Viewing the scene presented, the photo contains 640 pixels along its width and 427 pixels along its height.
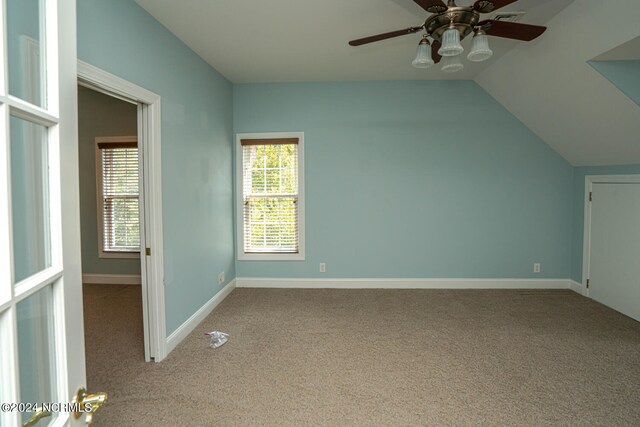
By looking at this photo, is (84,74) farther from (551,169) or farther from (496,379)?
(551,169)

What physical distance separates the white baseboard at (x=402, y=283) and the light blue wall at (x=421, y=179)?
0.28 feet

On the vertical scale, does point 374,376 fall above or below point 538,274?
below

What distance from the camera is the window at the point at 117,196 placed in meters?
4.92

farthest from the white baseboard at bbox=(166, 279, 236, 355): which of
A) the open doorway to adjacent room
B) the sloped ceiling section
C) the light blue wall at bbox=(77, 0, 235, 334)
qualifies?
the sloped ceiling section

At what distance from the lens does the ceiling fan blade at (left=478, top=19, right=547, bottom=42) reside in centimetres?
200

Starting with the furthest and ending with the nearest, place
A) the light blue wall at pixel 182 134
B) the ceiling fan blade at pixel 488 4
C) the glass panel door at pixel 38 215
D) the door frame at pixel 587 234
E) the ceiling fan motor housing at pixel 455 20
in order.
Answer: the door frame at pixel 587 234
the light blue wall at pixel 182 134
the ceiling fan motor housing at pixel 455 20
the ceiling fan blade at pixel 488 4
the glass panel door at pixel 38 215

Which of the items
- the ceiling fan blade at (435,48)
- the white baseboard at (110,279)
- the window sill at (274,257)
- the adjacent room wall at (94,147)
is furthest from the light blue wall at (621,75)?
the white baseboard at (110,279)

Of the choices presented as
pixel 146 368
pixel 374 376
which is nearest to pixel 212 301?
pixel 146 368

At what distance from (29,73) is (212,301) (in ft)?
11.1

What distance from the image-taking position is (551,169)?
4457 millimetres

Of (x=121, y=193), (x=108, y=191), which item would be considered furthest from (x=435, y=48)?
(x=108, y=191)

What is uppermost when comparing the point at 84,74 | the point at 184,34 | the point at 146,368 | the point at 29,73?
the point at 184,34

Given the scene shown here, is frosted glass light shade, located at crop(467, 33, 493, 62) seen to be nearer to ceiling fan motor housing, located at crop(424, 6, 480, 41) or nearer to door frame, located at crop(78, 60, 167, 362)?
ceiling fan motor housing, located at crop(424, 6, 480, 41)

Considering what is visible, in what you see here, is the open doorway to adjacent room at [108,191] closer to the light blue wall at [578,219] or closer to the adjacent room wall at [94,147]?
the adjacent room wall at [94,147]
